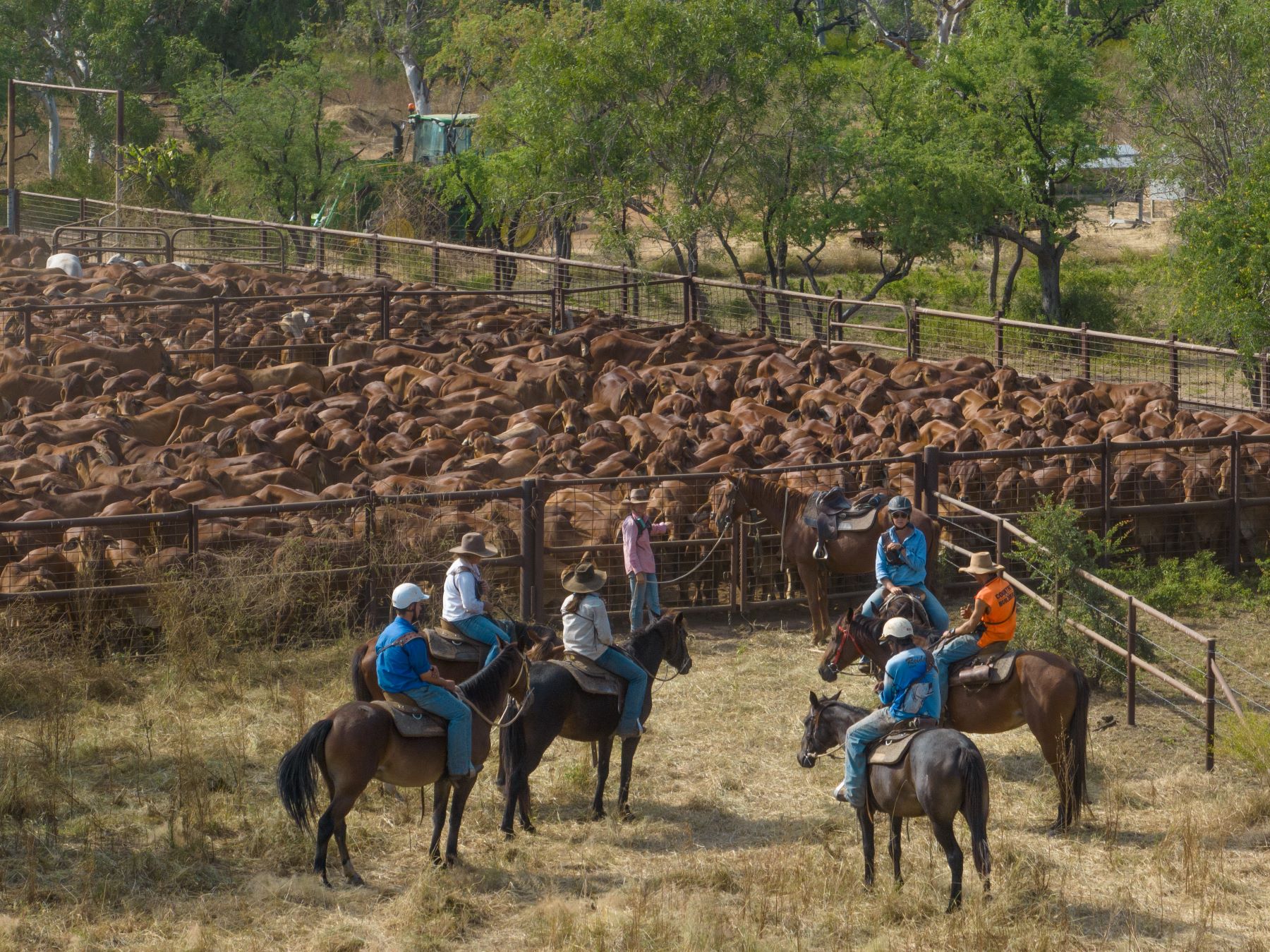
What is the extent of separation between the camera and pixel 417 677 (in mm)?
8727

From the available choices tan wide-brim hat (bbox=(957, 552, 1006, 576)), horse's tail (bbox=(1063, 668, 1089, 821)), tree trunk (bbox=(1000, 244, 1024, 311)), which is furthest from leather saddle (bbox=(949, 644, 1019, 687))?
tree trunk (bbox=(1000, 244, 1024, 311))

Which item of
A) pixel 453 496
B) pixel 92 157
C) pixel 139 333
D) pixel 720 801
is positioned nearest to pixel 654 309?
pixel 139 333

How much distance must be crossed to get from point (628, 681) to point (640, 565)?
3369 mm

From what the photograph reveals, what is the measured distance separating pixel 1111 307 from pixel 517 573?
24674 millimetres

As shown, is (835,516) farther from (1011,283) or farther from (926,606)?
(1011,283)

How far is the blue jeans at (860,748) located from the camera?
857 cm

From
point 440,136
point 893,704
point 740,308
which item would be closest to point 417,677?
point 893,704

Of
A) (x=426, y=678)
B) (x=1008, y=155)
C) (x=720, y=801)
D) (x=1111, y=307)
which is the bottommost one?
(x=720, y=801)

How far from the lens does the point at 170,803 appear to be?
9914 mm

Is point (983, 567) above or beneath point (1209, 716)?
above

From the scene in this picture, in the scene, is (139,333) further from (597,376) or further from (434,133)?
(434,133)

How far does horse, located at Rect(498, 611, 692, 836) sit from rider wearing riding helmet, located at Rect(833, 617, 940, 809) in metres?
1.74

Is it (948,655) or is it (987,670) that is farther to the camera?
(948,655)

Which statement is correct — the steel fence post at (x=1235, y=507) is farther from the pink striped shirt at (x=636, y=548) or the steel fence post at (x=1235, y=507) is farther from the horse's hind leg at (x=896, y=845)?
the horse's hind leg at (x=896, y=845)
